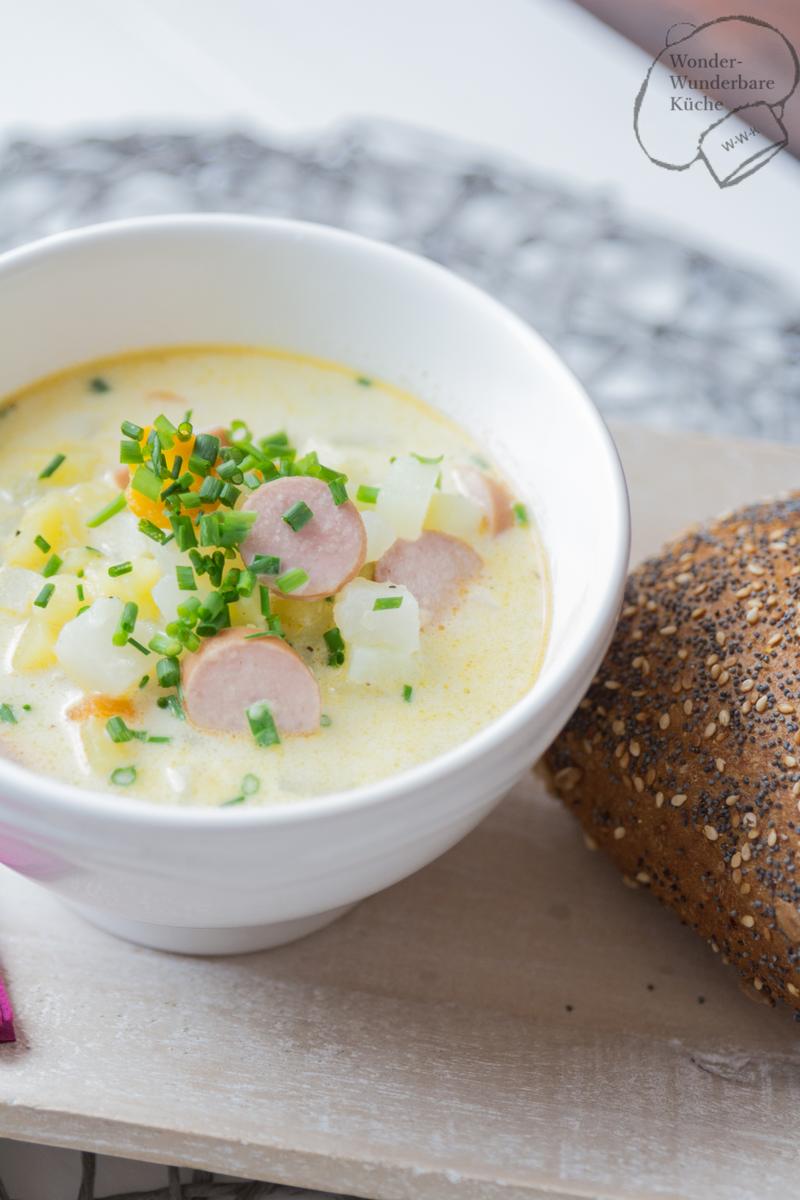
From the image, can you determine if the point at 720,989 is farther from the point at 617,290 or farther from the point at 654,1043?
the point at 617,290

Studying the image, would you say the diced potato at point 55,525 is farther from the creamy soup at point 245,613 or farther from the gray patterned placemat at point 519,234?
the gray patterned placemat at point 519,234

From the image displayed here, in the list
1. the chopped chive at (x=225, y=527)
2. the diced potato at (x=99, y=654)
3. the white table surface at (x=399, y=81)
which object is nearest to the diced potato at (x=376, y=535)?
the chopped chive at (x=225, y=527)

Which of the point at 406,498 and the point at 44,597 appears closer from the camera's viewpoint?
the point at 44,597

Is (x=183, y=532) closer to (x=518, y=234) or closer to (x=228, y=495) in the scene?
(x=228, y=495)

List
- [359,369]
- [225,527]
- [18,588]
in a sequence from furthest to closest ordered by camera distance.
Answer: [359,369]
[18,588]
[225,527]

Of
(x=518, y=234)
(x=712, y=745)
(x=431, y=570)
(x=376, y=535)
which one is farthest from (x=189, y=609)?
(x=518, y=234)

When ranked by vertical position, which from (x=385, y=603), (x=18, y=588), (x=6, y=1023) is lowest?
(x=6, y=1023)

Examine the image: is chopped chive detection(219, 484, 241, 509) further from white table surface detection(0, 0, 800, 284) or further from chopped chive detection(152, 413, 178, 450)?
white table surface detection(0, 0, 800, 284)
